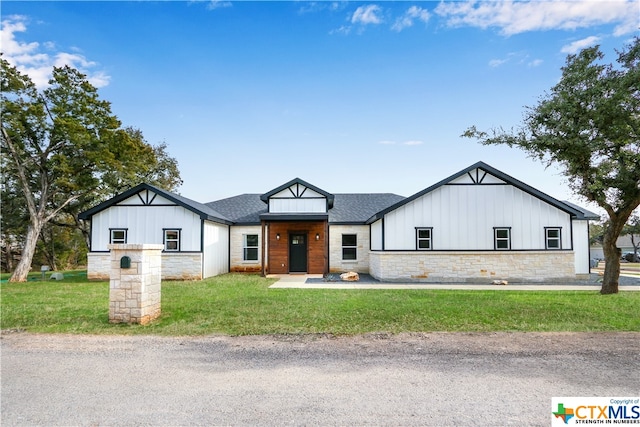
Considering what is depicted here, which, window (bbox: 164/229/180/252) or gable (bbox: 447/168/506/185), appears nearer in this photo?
gable (bbox: 447/168/506/185)

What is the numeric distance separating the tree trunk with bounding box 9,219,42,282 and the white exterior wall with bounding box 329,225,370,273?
1478cm

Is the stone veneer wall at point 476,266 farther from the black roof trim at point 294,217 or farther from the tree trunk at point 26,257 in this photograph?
the tree trunk at point 26,257

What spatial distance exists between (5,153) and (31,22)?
8738mm

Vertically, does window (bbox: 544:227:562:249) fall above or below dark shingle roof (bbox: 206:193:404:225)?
below

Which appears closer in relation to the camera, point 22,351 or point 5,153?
point 22,351

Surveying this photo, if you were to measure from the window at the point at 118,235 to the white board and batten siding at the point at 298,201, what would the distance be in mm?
7114

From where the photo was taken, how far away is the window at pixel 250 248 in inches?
790

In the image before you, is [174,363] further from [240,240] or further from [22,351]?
[240,240]

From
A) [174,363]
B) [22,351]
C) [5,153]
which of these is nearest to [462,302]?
[174,363]

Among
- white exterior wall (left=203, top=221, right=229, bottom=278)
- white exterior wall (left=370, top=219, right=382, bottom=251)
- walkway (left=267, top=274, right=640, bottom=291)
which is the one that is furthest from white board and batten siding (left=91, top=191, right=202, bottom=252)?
white exterior wall (left=370, top=219, right=382, bottom=251)

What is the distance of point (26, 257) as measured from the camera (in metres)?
17.5

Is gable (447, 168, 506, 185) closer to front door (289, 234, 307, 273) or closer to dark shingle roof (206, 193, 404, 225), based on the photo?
dark shingle roof (206, 193, 404, 225)

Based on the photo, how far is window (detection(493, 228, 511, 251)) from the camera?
16188mm

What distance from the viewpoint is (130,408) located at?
372 centimetres
